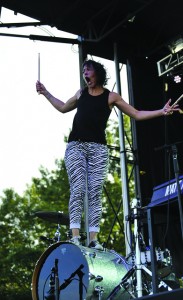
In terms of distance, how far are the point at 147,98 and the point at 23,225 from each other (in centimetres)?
1257

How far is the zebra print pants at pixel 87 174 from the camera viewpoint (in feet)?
12.9

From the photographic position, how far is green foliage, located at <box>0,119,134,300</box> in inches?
678

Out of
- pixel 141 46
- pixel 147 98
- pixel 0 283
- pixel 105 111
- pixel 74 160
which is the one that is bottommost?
pixel 0 283

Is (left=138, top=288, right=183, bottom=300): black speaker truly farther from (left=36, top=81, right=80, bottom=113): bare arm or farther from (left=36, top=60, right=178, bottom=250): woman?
(left=36, top=81, right=80, bottom=113): bare arm

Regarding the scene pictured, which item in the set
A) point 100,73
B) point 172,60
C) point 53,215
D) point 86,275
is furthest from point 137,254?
point 172,60

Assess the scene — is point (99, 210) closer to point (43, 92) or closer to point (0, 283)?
point (43, 92)

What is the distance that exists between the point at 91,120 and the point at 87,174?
46cm

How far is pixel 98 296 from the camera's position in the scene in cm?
343

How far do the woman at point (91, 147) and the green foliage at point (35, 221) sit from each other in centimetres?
1269

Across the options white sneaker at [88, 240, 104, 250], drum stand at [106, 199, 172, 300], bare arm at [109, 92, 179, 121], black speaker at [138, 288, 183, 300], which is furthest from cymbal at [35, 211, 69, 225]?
black speaker at [138, 288, 183, 300]

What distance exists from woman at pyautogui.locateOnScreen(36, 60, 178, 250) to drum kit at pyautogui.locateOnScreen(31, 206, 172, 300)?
0.92 ft

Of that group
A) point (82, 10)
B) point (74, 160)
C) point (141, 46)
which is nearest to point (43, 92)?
point (74, 160)

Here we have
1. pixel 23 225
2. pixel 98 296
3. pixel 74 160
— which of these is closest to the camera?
pixel 98 296

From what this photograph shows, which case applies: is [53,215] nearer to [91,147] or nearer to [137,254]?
[91,147]
